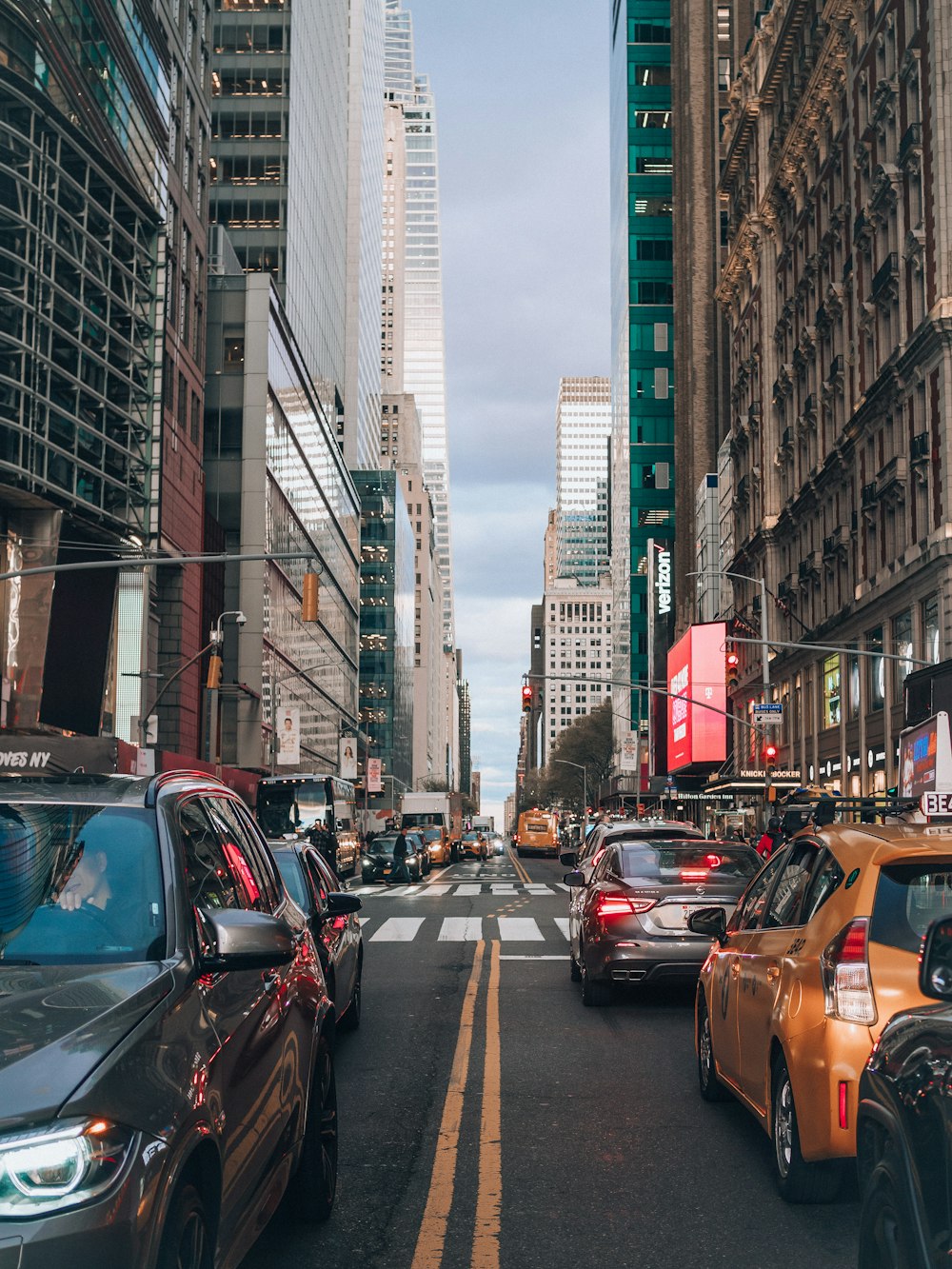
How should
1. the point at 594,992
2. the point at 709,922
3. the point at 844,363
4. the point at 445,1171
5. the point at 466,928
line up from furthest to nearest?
the point at 844,363
the point at 466,928
the point at 594,992
the point at 709,922
the point at 445,1171

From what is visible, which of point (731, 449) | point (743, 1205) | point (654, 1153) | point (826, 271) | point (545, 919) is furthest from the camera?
point (731, 449)

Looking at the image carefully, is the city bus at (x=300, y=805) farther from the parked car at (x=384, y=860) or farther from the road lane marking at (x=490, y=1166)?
the road lane marking at (x=490, y=1166)

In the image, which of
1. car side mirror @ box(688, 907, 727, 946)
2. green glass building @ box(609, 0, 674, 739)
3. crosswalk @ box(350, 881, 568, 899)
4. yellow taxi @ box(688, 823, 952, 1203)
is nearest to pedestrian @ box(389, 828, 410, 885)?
crosswalk @ box(350, 881, 568, 899)

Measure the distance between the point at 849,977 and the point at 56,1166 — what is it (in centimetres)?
374

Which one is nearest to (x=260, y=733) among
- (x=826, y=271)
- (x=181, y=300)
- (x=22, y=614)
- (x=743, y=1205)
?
(x=181, y=300)

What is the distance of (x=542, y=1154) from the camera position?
744cm

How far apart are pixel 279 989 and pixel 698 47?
352ft

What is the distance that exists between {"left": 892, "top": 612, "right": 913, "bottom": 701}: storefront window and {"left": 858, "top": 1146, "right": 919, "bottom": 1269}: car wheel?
38.7m

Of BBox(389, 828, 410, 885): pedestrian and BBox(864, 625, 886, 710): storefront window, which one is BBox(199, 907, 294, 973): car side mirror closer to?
BBox(389, 828, 410, 885): pedestrian

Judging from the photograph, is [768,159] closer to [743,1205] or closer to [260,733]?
[260,733]

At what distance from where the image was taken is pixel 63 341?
43750 millimetres

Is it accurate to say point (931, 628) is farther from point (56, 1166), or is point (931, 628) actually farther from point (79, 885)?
point (56, 1166)

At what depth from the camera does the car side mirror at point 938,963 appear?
11.2 feet

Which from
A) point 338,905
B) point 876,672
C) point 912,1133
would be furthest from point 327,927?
point 876,672
